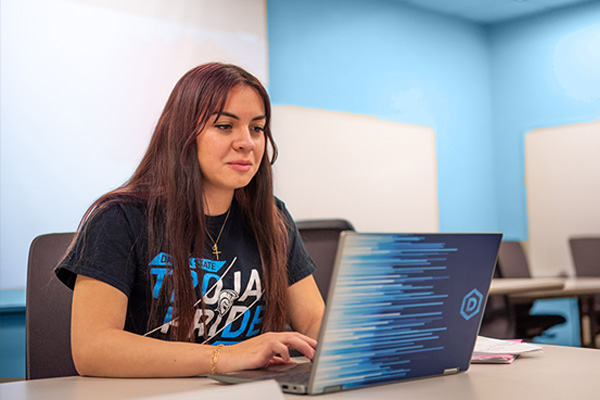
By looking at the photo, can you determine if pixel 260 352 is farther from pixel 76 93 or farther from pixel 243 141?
pixel 76 93

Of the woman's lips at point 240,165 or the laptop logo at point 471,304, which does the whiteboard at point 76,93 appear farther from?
the laptop logo at point 471,304

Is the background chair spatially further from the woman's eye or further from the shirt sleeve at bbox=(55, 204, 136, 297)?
the shirt sleeve at bbox=(55, 204, 136, 297)

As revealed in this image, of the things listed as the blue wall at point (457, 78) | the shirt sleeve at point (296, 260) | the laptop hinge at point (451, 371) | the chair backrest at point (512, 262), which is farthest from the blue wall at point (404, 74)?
the laptop hinge at point (451, 371)

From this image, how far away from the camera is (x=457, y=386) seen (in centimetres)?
87

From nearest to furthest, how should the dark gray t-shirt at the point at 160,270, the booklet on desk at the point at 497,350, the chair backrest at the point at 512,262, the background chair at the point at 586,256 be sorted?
the booklet on desk at the point at 497,350, the dark gray t-shirt at the point at 160,270, the chair backrest at the point at 512,262, the background chair at the point at 586,256

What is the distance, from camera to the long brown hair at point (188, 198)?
128cm

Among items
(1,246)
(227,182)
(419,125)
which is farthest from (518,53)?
(227,182)

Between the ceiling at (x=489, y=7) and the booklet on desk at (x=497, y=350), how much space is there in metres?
4.13

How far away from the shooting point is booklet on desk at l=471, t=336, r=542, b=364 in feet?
3.57

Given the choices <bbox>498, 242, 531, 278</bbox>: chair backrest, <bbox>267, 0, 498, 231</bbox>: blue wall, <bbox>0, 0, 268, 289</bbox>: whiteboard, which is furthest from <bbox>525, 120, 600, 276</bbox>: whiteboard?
<bbox>0, 0, 268, 289</bbox>: whiteboard

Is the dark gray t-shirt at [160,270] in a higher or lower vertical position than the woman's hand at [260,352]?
higher

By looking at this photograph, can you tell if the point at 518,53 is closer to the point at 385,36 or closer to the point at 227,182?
the point at 385,36

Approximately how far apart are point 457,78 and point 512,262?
173cm

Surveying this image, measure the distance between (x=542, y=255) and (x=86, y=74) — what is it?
3926mm
